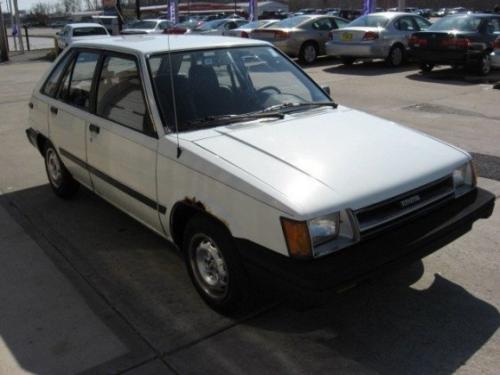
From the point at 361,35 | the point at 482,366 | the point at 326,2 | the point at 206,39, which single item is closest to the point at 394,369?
the point at 482,366

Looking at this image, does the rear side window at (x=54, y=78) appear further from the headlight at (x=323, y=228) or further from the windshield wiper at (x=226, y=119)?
the headlight at (x=323, y=228)

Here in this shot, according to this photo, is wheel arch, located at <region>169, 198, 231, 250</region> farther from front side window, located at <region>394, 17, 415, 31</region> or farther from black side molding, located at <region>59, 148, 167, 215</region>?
front side window, located at <region>394, 17, 415, 31</region>

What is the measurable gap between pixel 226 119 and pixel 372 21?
12.8m

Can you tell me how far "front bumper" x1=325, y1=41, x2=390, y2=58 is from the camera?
14508 millimetres

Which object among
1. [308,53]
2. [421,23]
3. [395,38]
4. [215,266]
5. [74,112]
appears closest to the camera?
[215,266]

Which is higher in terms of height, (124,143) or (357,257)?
(124,143)

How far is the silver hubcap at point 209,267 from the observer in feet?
10.7

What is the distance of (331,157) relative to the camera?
318 centimetres

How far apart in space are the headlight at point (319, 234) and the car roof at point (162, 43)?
1.89 m

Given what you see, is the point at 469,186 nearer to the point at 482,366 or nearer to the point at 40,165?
the point at 482,366

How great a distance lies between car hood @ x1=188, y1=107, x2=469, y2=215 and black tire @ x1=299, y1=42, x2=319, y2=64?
13.2 metres

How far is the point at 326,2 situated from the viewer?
93188 millimetres

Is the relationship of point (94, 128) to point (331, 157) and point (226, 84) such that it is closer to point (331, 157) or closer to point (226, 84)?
point (226, 84)

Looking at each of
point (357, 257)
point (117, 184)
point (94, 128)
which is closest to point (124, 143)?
point (117, 184)
